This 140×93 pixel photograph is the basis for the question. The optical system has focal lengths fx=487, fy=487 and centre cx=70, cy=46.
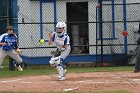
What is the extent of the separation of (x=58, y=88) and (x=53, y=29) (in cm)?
880

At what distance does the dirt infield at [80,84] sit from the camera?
11977 millimetres

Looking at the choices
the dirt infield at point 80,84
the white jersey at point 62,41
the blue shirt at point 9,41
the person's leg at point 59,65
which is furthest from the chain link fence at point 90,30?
the person's leg at point 59,65

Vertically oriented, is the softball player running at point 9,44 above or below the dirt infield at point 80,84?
above

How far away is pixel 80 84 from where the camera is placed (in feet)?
42.3

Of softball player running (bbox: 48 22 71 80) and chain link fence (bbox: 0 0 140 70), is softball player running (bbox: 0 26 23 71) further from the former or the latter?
softball player running (bbox: 48 22 71 80)

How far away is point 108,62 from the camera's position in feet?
68.3

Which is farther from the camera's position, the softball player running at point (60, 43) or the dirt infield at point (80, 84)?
the softball player running at point (60, 43)

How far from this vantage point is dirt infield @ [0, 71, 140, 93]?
472 inches

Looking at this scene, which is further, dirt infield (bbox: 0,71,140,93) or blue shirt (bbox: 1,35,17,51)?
blue shirt (bbox: 1,35,17,51)

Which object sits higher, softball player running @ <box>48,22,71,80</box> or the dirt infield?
softball player running @ <box>48,22,71,80</box>

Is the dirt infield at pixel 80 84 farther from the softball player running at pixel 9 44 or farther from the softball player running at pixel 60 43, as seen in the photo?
the softball player running at pixel 9 44

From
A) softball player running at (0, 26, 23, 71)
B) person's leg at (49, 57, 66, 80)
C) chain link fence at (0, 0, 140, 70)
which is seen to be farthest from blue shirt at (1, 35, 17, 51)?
person's leg at (49, 57, 66, 80)

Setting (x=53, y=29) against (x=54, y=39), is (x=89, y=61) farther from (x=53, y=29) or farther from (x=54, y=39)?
(x=54, y=39)

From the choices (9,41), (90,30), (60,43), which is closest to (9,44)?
(9,41)
